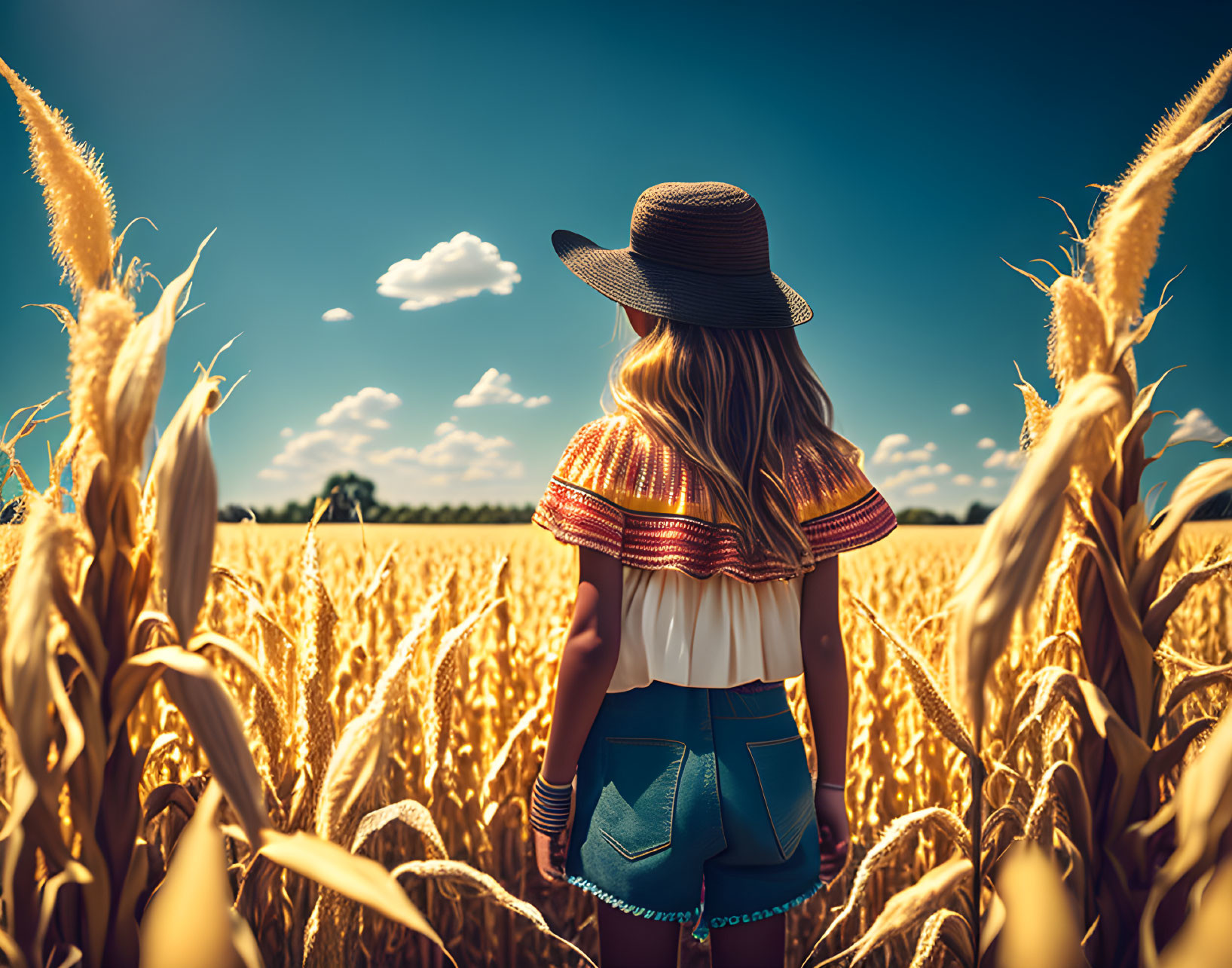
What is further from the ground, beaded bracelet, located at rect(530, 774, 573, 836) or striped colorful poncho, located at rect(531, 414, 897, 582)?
striped colorful poncho, located at rect(531, 414, 897, 582)

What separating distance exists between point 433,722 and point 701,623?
0.62m

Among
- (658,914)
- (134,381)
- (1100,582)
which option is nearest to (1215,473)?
(1100,582)

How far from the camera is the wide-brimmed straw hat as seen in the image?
1350 millimetres

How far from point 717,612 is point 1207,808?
0.75 meters

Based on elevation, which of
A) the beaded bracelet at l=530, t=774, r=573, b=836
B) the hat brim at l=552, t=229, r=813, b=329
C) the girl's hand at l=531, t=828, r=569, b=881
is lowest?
the girl's hand at l=531, t=828, r=569, b=881

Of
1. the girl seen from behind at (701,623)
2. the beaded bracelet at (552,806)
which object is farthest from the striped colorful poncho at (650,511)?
the beaded bracelet at (552,806)

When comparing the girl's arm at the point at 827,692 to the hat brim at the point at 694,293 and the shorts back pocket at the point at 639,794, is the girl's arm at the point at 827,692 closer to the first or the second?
the shorts back pocket at the point at 639,794

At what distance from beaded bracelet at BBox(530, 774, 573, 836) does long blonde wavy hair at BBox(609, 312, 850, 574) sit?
0.55 m

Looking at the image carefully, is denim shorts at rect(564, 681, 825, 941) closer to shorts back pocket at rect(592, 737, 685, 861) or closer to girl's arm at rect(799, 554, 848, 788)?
shorts back pocket at rect(592, 737, 685, 861)

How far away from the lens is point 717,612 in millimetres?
1277

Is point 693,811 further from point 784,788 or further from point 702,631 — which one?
point 702,631

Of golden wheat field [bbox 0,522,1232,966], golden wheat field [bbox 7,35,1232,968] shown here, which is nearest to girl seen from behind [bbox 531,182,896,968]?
golden wheat field [bbox 7,35,1232,968]

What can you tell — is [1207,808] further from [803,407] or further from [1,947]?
[1,947]

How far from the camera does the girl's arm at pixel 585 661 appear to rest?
3.94ft
